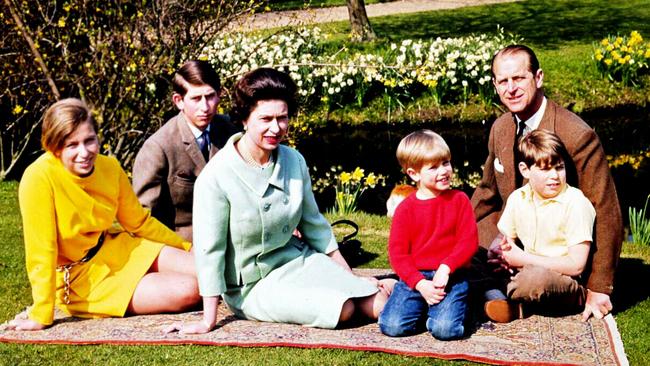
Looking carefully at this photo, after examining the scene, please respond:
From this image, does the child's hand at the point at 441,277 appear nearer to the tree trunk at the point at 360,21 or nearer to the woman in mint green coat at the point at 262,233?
the woman in mint green coat at the point at 262,233

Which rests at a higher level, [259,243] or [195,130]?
[195,130]

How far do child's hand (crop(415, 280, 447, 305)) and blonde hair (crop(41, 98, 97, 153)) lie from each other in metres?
1.79

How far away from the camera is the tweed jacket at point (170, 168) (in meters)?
4.95

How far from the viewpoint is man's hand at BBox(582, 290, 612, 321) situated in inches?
173

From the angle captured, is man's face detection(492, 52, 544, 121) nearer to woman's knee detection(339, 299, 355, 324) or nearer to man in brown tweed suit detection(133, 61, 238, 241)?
woman's knee detection(339, 299, 355, 324)

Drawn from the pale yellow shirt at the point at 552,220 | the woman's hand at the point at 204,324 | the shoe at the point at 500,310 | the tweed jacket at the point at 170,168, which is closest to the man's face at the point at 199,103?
the tweed jacket at the point at 170,168

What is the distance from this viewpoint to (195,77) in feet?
15.6

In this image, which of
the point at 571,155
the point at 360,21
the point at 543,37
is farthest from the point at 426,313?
the point at 543,37

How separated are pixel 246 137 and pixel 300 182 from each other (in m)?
0.37

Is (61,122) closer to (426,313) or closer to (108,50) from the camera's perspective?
(426,313)

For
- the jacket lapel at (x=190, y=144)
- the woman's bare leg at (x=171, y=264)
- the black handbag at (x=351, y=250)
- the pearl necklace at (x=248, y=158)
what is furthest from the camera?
the black handbag at (x=351, y=250)

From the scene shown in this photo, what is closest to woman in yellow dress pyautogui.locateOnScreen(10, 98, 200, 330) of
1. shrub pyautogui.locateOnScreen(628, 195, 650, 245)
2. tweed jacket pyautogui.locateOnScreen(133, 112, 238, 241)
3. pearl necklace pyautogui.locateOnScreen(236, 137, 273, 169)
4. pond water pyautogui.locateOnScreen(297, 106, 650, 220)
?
tweed jacket pyautogui.locateOnScreen(133, 112, 238, 241)

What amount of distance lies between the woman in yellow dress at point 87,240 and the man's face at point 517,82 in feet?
6.19

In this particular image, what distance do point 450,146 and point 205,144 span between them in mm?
5601
